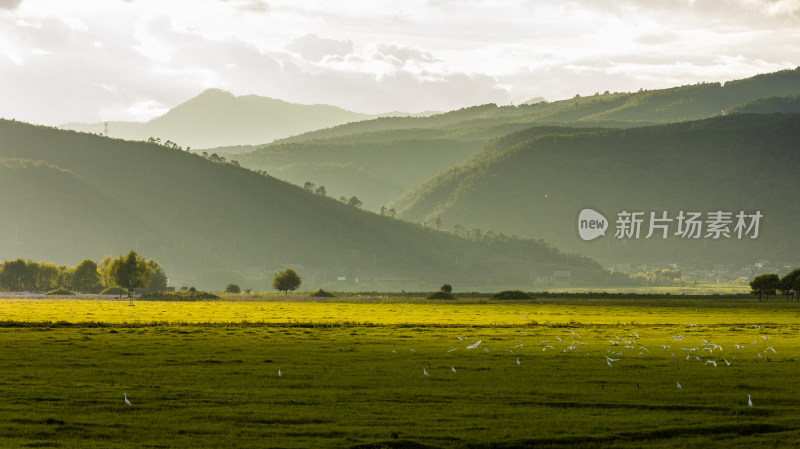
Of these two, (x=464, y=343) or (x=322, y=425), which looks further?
(x=464, y=343)

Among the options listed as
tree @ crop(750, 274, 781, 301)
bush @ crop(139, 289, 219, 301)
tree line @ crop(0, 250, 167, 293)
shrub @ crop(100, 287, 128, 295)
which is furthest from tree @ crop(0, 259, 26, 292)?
tree @ crop(750, 274, 781, 301)

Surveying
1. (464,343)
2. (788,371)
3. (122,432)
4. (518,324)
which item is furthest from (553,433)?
(518,324)

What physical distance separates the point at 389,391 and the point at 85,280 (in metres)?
151

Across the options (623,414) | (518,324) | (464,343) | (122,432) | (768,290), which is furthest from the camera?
(768,290)

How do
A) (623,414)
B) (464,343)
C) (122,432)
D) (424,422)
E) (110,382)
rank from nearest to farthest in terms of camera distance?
(122,432)
(424,422)
(623,414)
(110,382)
(464,343)

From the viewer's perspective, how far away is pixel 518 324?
77.4m

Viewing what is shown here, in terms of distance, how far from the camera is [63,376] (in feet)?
118

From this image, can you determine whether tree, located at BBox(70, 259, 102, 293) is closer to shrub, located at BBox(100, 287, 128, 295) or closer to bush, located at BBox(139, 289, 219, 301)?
shrub, located at BBox(100, 287, 128, 295)

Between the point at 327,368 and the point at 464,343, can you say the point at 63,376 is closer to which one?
the point at 327,368

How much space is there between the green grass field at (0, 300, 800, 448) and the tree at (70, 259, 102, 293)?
11665 centimetres

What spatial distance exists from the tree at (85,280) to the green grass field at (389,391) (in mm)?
116648

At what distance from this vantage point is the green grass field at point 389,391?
2470 centimetres

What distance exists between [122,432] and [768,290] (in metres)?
148

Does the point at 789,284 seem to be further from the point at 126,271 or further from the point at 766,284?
the point at 126,271
